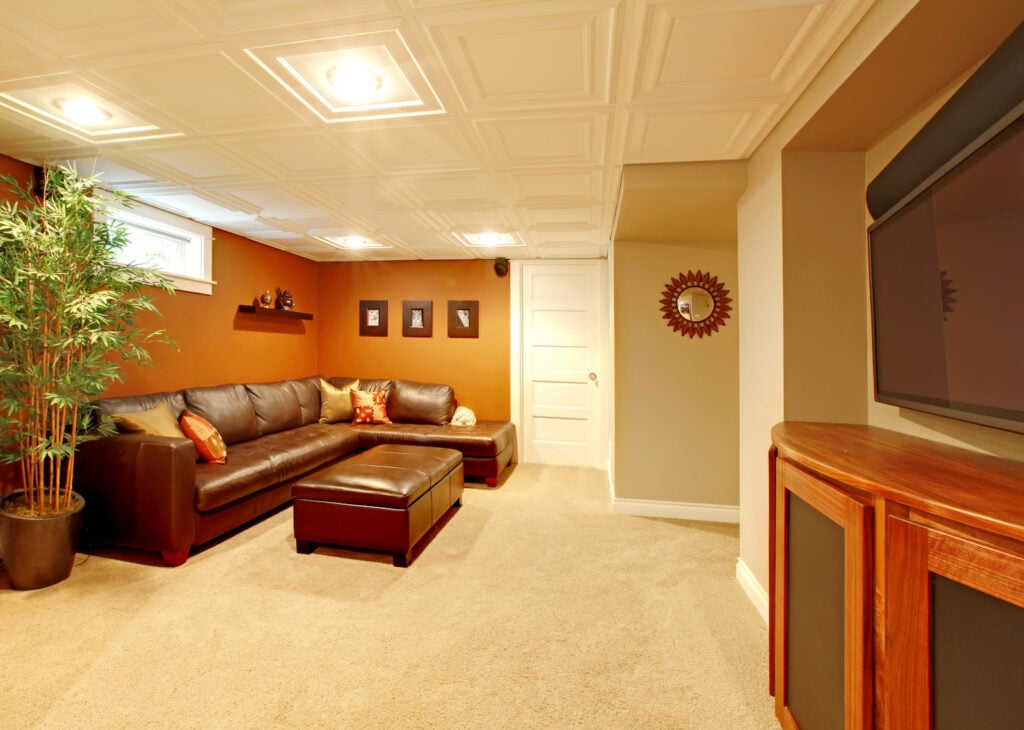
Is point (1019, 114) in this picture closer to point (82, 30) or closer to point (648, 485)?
point (82, 30)

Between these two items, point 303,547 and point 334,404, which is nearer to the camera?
point 303,547

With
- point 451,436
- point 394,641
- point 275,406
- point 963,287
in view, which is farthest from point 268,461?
point 963,287

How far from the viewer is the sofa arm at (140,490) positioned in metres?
2.26

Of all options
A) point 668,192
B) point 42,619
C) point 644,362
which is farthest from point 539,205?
point 42,619

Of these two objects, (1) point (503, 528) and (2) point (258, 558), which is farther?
(1) point (503, 528)

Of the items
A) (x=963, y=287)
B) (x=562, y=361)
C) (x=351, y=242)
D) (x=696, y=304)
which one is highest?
(x=351, y=242)

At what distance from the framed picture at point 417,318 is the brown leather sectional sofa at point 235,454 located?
2.19ft

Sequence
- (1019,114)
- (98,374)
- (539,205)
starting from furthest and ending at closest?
(539,205)
(98,374)
(1019,114)

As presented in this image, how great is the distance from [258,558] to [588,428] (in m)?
3.29

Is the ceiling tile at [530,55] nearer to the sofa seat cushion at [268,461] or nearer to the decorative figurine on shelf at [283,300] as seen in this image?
the sofa seat cushion at [268,461]

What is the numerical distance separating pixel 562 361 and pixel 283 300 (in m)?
3.11

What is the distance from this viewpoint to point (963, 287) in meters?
0.98

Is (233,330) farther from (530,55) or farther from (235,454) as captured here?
(530,55)

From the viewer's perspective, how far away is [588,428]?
4703 millimetres
